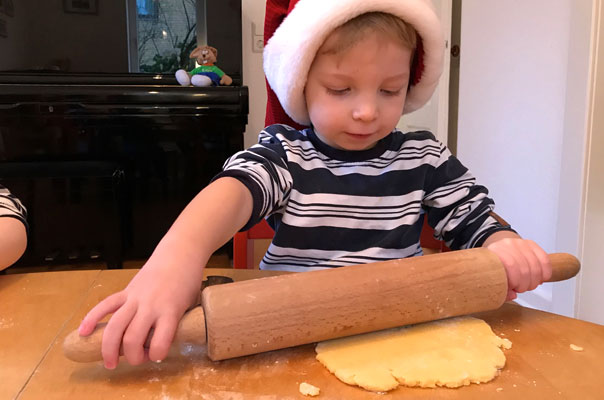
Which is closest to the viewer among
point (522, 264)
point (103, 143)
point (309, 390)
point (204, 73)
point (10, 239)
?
point (309, 390)

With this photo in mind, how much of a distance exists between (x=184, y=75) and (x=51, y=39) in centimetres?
73

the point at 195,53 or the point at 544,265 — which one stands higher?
the point at 195,53

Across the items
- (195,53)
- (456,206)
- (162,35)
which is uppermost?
(162,35)

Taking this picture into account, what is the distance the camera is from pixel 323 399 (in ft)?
1.44

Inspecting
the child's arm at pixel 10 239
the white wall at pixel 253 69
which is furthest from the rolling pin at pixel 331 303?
the white wall at pixel 253 69

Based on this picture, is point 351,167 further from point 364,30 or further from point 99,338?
point 99,338

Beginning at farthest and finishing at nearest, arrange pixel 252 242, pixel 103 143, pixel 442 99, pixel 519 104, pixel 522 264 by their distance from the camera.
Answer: pixel 442 99 < pixel 103 143 < pixel 519 104 < pixel 252 242 < pixel 522 264

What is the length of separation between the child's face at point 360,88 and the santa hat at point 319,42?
3 cm

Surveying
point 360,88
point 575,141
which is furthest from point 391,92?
point 575,141

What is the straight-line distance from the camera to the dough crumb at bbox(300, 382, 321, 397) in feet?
1.45

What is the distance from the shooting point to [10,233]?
0.75m

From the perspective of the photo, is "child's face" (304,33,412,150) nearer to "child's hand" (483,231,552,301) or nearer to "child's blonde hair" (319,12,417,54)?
"child's blonde hair" (319,12,417,54)

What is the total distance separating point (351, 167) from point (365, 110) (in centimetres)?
17

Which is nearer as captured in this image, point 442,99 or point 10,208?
point 10,208
